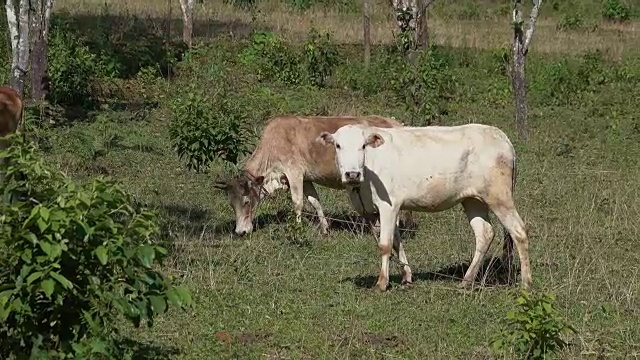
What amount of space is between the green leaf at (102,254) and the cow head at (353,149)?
157 inches

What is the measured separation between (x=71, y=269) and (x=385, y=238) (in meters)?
4.36

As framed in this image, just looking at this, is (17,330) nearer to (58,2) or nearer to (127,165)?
(127,165)

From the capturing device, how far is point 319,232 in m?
12.3

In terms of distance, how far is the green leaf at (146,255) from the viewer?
5958 mm

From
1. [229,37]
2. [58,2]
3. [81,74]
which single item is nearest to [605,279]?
[81,74]

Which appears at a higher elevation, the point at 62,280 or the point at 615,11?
the point at 62,280

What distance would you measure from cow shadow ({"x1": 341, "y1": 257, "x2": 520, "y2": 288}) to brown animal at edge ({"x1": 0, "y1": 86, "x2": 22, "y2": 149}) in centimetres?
474

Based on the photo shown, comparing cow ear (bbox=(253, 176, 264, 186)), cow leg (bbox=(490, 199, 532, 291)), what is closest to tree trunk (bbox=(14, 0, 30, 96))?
cow ear (bbox=(253, 176, 264, 186))

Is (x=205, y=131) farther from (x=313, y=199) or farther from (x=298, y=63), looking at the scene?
(x=298, y=63)

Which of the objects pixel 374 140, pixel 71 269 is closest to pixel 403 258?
pixel 374 140

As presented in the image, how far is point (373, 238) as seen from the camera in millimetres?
11922

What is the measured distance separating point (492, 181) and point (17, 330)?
16.3 ft

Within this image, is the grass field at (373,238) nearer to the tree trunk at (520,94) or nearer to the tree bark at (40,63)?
the tree trunk at (520,94)

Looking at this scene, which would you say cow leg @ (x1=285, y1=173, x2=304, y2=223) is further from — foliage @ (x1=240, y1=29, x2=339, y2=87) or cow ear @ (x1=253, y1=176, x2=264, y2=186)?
foliage @ (x1=240, y1=29, x2=339, y2=87)
